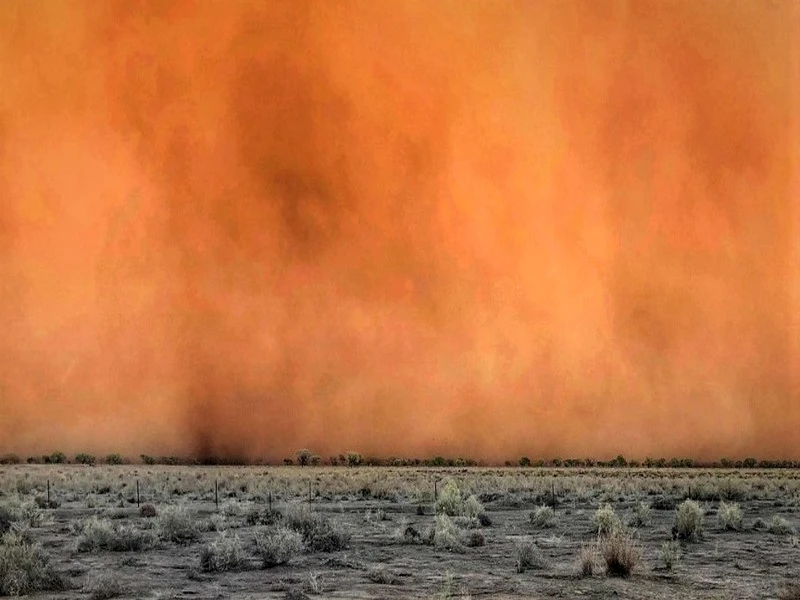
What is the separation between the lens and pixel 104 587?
19.6 metres

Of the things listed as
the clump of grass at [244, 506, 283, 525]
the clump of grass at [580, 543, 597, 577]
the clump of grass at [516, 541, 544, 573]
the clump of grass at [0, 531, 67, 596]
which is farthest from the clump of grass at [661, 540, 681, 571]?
the clump of grass at [0, 531, 67, 596]

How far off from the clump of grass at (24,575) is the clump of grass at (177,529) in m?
7.39

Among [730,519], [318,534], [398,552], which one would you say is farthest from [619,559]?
[730,519]

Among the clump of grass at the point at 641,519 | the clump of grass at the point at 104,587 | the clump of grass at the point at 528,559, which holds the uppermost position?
the clump of grass at the point at 641,519

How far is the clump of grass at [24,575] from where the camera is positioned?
20016 millimetres

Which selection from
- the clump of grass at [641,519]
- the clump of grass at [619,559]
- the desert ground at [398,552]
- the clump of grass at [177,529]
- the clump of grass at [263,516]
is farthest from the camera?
the clump of grass at [641,519]

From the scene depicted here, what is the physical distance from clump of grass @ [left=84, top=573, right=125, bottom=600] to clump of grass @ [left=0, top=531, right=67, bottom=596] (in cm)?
114

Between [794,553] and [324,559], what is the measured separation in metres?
14.6

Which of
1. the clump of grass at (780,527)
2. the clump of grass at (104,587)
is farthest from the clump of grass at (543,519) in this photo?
the clump of grass at (104,587)

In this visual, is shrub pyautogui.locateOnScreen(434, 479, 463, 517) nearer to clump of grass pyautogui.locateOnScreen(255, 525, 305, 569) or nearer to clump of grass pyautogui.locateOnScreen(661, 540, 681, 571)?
clump of grass pyautogui.locateOnScreen(255, 525, 305, 569)

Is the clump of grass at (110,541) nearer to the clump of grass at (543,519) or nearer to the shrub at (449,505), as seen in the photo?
the shrub at (449,505)

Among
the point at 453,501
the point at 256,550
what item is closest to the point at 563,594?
the point at 256,550

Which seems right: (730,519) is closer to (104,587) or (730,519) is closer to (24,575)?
(104,587)

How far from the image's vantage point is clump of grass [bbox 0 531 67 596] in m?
20.0
